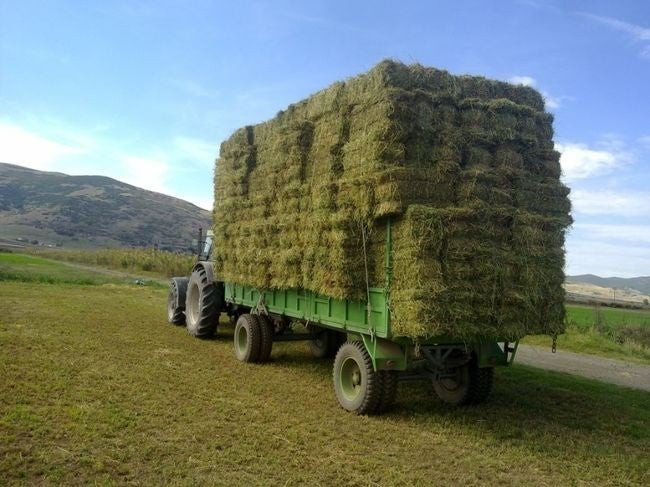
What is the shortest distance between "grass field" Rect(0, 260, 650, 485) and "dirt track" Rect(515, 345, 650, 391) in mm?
1013

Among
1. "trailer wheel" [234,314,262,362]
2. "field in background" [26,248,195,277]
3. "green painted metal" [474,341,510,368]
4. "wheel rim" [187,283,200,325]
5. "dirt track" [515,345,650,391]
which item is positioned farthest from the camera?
"field in background" [26,248,195,277]

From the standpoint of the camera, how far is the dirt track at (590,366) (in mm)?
10281

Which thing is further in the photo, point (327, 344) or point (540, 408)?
point (327, 344)

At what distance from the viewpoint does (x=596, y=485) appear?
494 centimetres

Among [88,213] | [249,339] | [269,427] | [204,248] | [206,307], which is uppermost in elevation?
[88,213]

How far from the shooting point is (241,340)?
34.3 ft

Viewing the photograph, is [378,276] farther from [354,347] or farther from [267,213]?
[267,213]

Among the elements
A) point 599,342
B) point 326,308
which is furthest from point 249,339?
point 599,342

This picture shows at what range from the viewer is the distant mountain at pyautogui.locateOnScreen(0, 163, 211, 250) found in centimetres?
10019

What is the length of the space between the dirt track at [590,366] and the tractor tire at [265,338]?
5342mm

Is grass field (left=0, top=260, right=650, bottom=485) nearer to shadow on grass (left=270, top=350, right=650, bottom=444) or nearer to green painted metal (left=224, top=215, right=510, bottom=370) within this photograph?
shadow on grass (left=270, top=350, right=650, bottom=444)

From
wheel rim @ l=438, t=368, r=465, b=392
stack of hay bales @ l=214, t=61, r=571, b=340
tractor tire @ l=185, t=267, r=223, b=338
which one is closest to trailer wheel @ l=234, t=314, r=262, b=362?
tractor tire @ l=185, t=267, r=223, b=338

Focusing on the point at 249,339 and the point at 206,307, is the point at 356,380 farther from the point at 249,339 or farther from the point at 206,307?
the point at 206,307

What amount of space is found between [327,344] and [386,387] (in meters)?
4.22
